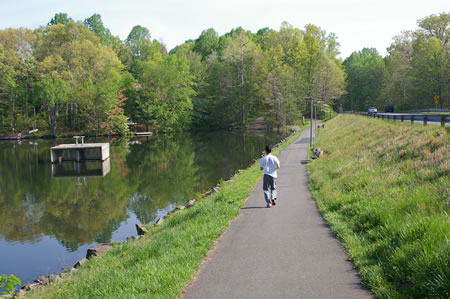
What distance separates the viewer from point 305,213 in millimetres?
10961

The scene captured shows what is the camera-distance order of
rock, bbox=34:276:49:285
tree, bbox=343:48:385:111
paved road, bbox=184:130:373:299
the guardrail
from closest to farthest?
1. paved road, bbox=184:130:373:299
2. rock, bbox=34:276:49:285
3. the guardrail
4. tree, bbox=343:48:385:111

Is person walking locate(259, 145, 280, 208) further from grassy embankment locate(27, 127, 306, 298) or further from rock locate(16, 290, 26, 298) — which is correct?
rock locate(16, 290, 26, 298)

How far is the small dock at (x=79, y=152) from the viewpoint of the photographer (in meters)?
38.3

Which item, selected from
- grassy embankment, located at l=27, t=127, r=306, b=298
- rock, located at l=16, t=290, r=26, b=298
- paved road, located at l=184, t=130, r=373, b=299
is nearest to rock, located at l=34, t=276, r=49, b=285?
rock, located at l=16, t=290, r=26, b=298

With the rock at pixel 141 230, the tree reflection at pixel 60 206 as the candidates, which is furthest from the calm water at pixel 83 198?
the rock at pixel 141 230

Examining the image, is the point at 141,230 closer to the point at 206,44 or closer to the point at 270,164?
the point at 270,164

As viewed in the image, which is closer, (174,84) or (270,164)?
(270,164)

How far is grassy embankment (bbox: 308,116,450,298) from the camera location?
5410 mm

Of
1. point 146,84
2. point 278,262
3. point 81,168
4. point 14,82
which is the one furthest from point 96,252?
point 14,82

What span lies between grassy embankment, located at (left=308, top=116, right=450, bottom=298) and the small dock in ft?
92.5

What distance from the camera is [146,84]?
73.4 metres

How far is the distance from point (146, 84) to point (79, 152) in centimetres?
3619

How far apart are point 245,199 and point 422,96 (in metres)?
60.4

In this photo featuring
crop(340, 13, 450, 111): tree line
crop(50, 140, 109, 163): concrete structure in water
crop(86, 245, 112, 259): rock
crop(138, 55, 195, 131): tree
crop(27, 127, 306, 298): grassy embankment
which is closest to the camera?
crop(27, 127, 306, 298): grassy embankment
